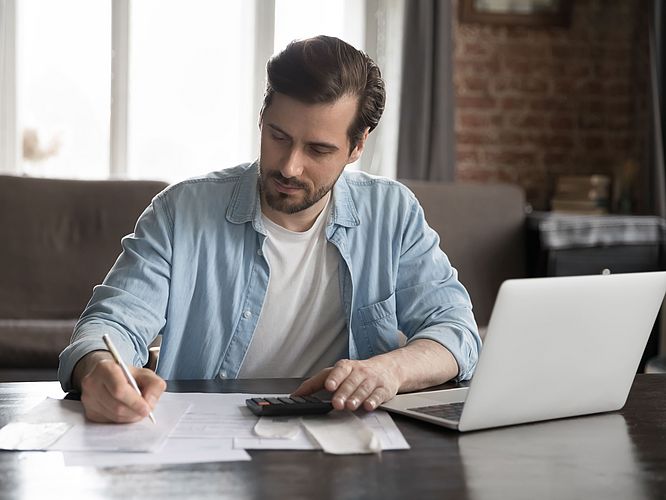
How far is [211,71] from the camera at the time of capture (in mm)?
4387

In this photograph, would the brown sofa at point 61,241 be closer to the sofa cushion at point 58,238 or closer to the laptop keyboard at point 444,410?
the sofa cushion at point 58,238

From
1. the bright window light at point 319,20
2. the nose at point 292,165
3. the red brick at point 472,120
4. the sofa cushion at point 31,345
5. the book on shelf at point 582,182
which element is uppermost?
the bright window light at point 319,20

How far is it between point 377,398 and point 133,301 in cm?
50

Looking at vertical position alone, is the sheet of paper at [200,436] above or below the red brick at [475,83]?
below

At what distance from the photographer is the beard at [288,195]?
1.72 metres

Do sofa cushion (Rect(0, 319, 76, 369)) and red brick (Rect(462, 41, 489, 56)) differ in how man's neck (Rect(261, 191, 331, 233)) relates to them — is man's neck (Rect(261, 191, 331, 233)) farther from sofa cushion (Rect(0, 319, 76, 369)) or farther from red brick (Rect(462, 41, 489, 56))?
red brick (Rect(462, 41, 489, 56))

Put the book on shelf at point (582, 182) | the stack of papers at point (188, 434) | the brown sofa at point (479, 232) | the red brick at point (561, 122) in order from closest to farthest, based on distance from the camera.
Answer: the stack of papers at point (188, 434), the brown sofa at point (479, 232), the book on shelf at point (582, 182), the red brick at point (561, 122)

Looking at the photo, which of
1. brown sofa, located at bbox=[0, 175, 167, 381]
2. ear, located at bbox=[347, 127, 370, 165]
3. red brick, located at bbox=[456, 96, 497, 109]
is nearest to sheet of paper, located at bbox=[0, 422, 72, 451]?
ear, located at bbox=[347, 127, 370, 165]

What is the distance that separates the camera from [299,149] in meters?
1.71

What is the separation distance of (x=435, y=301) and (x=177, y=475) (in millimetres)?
889

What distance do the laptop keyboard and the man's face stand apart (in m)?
0.57

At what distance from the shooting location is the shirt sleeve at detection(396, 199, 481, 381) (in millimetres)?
1633

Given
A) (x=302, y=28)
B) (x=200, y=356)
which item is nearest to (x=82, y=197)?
(x=302, y=28)

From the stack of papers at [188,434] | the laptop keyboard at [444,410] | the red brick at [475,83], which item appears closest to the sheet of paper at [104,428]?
the stack of papers at [188,434]
